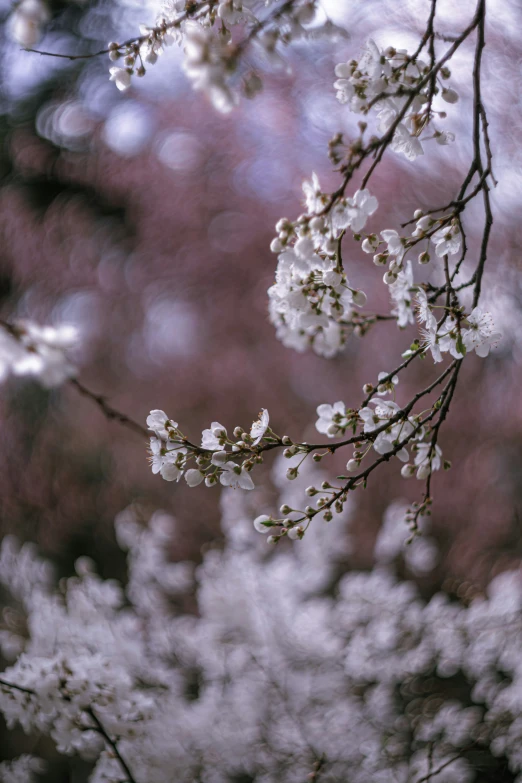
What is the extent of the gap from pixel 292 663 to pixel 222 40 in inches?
52.2

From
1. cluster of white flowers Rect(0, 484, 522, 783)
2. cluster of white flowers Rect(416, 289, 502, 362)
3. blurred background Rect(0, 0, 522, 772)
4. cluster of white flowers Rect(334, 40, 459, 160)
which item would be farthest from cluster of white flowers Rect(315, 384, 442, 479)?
blurred background Rect(0, 0, 522, 772)

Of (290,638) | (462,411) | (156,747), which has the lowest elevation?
(156,747)

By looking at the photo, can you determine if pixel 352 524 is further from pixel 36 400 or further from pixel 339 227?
pixel 339 227

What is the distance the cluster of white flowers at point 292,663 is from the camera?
3.77 feet

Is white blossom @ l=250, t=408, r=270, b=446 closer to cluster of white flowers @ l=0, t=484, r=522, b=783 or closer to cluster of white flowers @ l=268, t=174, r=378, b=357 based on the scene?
cluster of white flowers @ l=268, t=174, r=378, b=357

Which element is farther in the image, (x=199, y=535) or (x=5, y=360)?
(x=199, y=535)

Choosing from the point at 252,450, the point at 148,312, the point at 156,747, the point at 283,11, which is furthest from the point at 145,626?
the point at 283,11

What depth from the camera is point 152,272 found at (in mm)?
2217

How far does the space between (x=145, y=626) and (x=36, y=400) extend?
116 centimetres

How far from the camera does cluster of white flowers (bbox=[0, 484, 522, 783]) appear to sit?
45.3 inches

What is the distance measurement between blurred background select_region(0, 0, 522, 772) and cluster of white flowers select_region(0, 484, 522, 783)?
57 cm

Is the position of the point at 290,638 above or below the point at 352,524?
below

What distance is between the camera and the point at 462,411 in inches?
71.9

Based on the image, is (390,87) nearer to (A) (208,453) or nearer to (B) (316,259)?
(B) (316,259)
